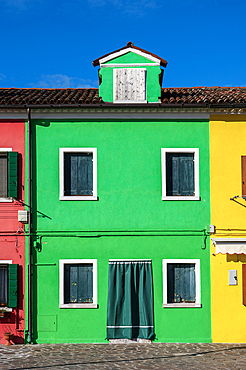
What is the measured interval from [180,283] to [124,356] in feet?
9.83

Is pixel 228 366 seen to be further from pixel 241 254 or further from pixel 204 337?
pixel 241 254

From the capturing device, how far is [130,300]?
12.3 meters

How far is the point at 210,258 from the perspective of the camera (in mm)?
12562

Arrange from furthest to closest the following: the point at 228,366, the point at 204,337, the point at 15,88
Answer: the point at 15,88, the point at 204,337, the point at 228,366

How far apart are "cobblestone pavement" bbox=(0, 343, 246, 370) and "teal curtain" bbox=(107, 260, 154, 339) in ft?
1.50

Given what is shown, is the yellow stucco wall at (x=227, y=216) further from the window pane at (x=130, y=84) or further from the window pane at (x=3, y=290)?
the window pane at (x=3, y=290)

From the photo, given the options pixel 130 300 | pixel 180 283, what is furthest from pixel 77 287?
pixel 180 283

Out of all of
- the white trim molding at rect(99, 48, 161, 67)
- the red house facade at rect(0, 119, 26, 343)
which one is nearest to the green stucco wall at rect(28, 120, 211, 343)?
the red house facade at rect(0, 119, 26, 343)

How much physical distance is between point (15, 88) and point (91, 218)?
7.63 metres

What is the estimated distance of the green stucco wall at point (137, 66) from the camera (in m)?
13.0

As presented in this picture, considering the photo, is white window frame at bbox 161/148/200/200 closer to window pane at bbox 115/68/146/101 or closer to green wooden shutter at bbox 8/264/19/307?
window pane at bbox 115/68/146/101

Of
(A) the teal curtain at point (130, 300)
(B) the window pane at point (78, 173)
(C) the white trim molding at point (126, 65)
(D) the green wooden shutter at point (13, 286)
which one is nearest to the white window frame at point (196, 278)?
(A) the teal curtain at point (130, 300)

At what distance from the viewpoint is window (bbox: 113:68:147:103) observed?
12984 mm

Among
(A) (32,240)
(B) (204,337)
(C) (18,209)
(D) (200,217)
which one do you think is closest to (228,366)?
(B) (204,337)
